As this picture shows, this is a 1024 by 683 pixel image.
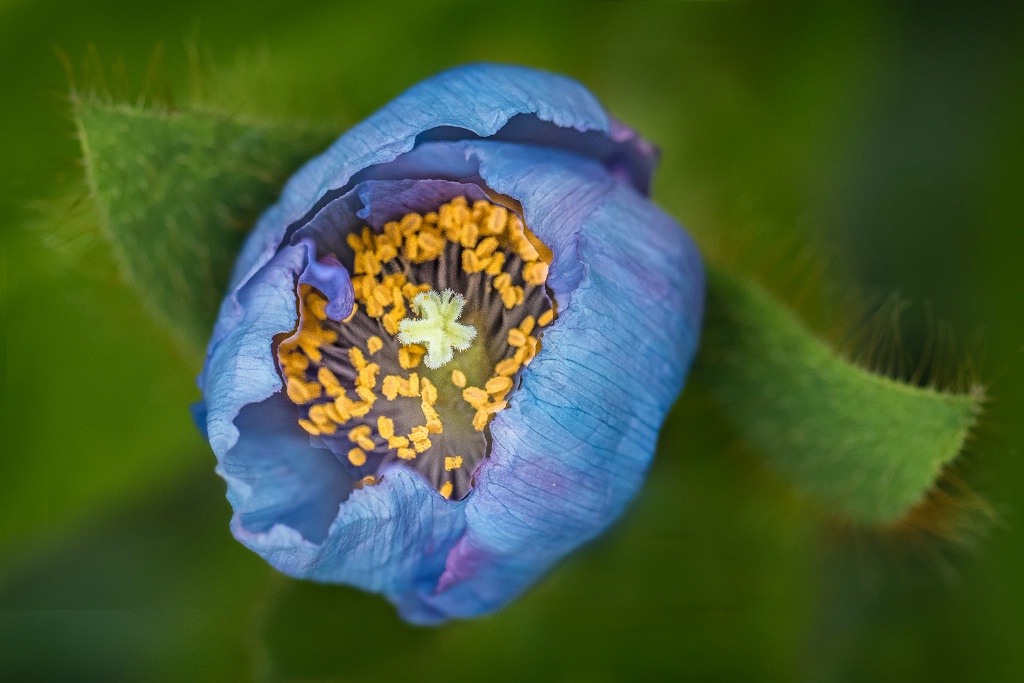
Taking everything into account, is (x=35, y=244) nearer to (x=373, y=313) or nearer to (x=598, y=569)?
(x=373, y=313)

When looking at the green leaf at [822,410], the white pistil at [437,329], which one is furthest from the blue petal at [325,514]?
the green leaf at [822,410]

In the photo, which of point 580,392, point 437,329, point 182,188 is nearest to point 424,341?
point 437,329

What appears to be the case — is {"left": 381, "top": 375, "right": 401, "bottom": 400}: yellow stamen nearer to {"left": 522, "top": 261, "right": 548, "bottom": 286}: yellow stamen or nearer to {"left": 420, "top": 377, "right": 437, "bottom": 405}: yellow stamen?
{"left": 420, "top": 377, "right": 437, "bottom": 405}: yellow stamen

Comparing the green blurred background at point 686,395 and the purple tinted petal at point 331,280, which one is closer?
the purple tinted petal at point 331,280

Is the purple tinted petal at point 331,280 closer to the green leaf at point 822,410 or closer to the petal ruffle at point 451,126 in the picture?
the petal ruffle at point 451,126

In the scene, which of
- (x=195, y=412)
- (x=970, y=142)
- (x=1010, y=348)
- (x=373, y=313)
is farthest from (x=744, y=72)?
(x=195, y=412)
